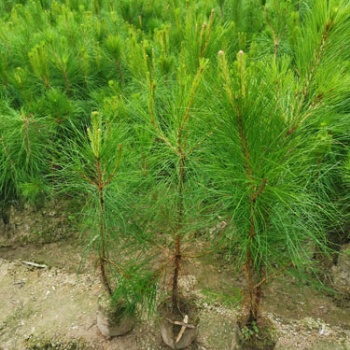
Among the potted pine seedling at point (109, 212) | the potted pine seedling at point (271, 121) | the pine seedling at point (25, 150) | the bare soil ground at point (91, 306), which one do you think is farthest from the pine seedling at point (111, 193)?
the pine seedling at point (25, 150)

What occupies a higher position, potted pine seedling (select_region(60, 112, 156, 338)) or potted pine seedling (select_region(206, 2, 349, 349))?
potted pine seedling (select_region(206, 2, 349, 349))

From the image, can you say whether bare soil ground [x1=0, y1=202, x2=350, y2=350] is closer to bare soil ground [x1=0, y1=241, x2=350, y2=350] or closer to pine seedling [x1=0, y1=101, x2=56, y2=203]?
bare soil ground [x1=0, y1=241, x2=350, y2=350]

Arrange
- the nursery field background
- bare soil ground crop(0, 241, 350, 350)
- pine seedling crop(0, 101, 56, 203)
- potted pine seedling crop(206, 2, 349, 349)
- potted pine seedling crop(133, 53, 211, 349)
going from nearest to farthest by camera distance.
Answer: potted pine seedling crop(206, 2, 349, 349), the nursery field background, potted pine seedling crop(133, 53, 211, 349), bare soil ground crop(0, 241, 350, 350), pine seedling crop(0, 101, 56, 203)

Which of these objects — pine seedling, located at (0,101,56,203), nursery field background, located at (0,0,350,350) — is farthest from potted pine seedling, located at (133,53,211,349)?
pine seedling, located at (0,101,56,203)

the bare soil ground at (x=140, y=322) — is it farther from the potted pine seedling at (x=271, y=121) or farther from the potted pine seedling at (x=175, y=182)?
the potted pine seedling at (x=271, y=121)

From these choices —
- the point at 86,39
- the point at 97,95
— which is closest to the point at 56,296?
the point at 97,95

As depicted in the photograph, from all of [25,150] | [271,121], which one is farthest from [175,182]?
[25,150]

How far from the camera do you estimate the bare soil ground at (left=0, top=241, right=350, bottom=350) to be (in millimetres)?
1646

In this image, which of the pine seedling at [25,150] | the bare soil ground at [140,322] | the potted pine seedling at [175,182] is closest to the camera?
the potted pine seedling at [175,182]

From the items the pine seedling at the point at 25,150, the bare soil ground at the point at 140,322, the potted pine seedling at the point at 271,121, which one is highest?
the potted pine seedling at the point at 271,121

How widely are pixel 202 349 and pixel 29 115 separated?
138 centimetres

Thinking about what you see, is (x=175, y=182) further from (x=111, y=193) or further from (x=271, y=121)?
(x=271, y=121)

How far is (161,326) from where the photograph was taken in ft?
5.16

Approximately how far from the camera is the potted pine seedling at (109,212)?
3.76 ft
